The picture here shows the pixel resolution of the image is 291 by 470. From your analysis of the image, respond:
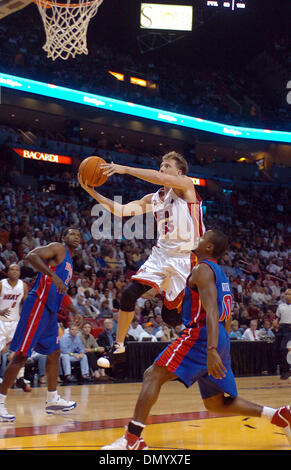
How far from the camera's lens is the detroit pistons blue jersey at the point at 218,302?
3.79m

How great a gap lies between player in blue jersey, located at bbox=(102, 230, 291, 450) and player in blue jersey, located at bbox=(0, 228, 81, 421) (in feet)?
6.35

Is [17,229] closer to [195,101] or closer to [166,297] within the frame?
[166,297]

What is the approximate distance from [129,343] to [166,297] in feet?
A: 16.5

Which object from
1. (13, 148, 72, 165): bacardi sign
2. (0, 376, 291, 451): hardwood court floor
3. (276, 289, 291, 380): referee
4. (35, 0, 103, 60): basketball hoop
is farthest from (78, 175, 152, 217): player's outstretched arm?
(13, 148, 72, 165): bacardi sign

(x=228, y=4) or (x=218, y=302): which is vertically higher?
(x=228, y=4)

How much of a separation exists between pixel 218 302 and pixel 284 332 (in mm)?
7761

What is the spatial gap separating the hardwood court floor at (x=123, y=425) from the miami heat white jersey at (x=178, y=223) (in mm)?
1530

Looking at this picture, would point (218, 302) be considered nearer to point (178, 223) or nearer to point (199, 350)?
point (199, 350)

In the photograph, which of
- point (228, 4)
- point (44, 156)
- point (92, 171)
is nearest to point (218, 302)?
point (92, 171)

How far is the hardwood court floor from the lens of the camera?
4160mm

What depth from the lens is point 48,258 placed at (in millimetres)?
5703

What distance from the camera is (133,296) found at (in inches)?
190

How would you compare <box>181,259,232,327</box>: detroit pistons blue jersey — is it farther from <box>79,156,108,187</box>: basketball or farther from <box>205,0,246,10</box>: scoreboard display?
<box>205,0,246,10</box>: scoreboard display
